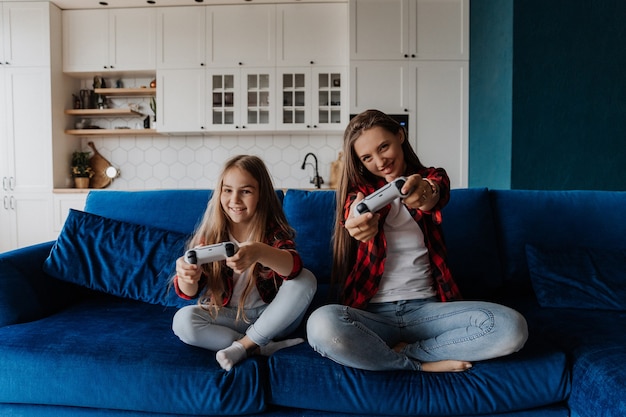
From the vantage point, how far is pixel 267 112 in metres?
4.20

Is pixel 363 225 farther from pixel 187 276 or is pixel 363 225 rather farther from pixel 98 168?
pixel 98 168

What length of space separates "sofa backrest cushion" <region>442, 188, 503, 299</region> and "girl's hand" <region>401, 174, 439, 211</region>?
0.42m

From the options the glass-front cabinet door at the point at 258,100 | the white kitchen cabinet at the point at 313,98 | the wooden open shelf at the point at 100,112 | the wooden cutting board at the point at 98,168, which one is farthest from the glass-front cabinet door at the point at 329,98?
the wooden cutting board at the point at 98,168

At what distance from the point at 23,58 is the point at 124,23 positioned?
2.89 ft

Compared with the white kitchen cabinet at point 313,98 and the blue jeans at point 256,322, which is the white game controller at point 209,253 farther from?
the white kitchen cabinet at point 313,98

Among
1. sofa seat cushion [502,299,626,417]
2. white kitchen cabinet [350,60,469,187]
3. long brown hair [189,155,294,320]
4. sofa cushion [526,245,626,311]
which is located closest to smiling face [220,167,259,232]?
long brown hair [189,155,294,320]

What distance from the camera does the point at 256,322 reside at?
1.30 m

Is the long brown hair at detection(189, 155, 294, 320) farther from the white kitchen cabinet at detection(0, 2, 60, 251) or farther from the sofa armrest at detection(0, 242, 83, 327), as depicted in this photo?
the white kitchen cabinet at detection(0, 2, 60, 251)

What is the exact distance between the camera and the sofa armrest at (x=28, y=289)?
1465 millimetres

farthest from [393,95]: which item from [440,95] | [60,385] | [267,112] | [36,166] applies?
[60,385]

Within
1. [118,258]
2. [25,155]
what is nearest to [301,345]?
[118,258]

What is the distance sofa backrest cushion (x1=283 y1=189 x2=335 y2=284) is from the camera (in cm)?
174

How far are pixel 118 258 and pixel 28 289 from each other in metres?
0.29

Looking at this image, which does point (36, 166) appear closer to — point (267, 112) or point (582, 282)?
point (267, 112)
